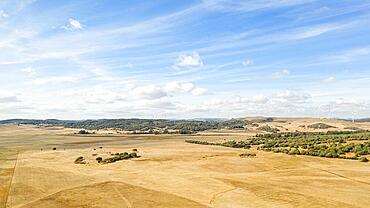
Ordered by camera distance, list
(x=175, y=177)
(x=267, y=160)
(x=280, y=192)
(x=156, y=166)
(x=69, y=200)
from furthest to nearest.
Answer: (x=267, y=160), (x=156, y=166), (x=175, y=177), (x=280, y=192), (x=69, y=200)

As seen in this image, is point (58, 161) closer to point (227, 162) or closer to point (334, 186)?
point (227, 162)

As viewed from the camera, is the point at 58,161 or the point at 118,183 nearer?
the point at 118,183

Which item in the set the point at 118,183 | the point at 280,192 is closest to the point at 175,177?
the point at 118,183

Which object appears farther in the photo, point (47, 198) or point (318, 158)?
point (318, 158)

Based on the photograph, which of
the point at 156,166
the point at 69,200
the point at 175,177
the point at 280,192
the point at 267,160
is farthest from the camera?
the point at 267,160

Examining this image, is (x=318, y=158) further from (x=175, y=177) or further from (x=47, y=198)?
(x=47, y=198)

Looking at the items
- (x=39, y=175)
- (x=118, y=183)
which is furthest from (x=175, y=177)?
(x=39, y=175)
